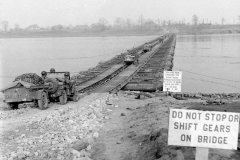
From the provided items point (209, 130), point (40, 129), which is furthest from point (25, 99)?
point (209, 130)

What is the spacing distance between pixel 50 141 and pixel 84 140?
3.30 ft

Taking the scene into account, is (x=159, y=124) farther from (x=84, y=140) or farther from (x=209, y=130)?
(x=209, y=130)

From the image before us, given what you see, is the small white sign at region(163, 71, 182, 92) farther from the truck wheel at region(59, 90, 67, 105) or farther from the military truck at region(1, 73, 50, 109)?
the military truck at region(1, 73, 50, 109)

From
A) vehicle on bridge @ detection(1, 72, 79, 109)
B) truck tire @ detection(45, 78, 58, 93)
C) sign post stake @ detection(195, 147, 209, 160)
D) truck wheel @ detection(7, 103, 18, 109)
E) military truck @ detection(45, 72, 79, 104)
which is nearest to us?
sign post stake @ detection(195, 147, 209, 160)

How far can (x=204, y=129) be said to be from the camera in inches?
173

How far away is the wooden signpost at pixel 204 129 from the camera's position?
432 centimetres

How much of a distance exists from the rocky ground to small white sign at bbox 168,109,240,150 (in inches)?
87.9

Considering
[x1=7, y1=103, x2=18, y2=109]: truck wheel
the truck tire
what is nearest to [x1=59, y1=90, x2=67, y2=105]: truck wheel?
the truck tire

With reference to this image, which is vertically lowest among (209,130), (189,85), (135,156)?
(189,85)

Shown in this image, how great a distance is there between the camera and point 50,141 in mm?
8805

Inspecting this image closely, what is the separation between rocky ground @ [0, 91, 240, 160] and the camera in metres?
7.69

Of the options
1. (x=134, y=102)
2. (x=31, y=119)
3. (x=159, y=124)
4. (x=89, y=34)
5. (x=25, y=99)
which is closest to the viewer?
(x=159, y=124)

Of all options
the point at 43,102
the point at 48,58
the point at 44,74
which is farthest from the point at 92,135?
the point at 48,58

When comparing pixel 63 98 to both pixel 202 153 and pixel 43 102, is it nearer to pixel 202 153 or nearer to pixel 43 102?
pixel 43 102
